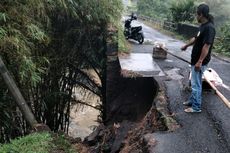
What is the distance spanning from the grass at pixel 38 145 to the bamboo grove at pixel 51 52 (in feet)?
2.73

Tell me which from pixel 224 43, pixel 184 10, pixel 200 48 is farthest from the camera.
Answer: pixel 184 10

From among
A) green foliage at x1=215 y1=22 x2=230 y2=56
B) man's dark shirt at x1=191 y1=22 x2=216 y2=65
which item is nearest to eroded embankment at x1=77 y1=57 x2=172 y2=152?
man's dark shirt at x1=191 y1=22 x2=216 y2=65

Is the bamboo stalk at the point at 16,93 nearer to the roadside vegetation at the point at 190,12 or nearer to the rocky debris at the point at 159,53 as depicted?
the rocky debris at the point at 159,53

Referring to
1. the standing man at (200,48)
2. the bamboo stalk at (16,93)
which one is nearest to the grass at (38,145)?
the bamboo stalk at (16,93)

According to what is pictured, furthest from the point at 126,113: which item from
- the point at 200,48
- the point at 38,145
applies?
the point at 200,48

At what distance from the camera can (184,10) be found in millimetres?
21859

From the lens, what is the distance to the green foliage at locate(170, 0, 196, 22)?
70.2 feet

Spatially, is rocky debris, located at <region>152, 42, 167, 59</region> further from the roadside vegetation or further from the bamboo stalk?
the bamboo stalk

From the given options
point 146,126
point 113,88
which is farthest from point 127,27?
point 146,126

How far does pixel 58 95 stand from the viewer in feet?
31.2

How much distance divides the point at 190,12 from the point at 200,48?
15.9 metres

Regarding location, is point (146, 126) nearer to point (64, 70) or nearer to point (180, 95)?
point (180, 95)

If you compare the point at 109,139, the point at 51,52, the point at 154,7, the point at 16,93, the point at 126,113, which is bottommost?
the point at 109,139

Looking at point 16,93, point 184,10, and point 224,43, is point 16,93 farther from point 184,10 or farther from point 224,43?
point 184,10
